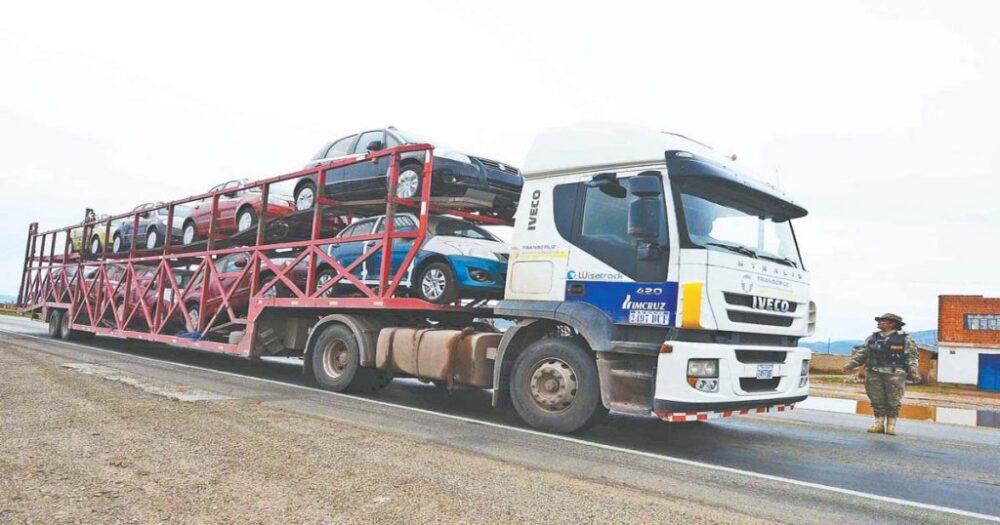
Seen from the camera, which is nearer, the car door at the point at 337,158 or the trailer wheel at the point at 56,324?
the car door at the point at 337,158

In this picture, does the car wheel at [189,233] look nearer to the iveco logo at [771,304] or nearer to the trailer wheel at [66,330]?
the trailer wheel at [66,330]

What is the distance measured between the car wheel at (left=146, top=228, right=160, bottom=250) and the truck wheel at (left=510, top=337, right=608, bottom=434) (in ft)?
31.0

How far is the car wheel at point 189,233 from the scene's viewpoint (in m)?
11.9

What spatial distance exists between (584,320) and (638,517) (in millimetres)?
2513

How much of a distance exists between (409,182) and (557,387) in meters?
3.29

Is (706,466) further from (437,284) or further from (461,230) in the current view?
(461,230)

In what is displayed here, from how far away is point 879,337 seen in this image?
26.1ft

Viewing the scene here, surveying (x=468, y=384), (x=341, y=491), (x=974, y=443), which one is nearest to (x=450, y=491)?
(x=341, y=491)

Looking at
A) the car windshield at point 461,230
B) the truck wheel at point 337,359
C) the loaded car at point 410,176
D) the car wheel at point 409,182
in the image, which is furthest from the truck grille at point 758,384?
the truck wheel at point 337,359

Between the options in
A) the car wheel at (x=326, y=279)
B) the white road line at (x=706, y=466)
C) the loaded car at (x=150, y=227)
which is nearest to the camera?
the white road line at (x=706, y=466)

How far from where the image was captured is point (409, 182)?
8070 millimetres

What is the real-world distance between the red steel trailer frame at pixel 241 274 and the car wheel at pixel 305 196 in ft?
0.47

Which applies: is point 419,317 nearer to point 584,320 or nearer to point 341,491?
point 584,320

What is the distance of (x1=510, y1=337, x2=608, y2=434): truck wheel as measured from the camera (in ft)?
19.3
